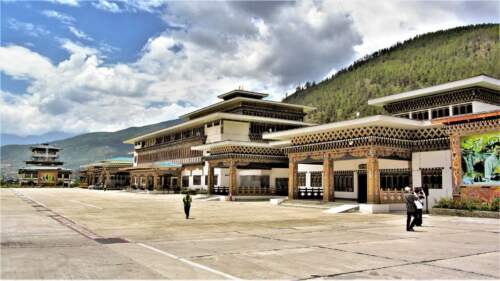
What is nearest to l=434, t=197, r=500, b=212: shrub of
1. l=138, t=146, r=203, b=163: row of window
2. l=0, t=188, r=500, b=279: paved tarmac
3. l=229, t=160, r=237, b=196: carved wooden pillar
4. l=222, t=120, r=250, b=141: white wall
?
l=0, t=188, r=500, b=279: paved tarmac

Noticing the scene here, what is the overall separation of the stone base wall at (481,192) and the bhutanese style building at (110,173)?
62.2 meters

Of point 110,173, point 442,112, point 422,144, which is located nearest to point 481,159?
point 422,144

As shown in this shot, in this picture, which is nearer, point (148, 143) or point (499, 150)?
point (499, 150)

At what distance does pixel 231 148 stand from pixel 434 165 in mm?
18724

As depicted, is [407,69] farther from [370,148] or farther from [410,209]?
[410,209]

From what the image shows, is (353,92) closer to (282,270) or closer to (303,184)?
(303,184)

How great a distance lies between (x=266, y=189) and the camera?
41.7 meters

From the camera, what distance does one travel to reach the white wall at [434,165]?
2490 cm

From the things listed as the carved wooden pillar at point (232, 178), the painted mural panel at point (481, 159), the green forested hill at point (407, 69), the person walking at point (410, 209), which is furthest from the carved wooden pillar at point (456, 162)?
the green forested hill at point (407, 69)

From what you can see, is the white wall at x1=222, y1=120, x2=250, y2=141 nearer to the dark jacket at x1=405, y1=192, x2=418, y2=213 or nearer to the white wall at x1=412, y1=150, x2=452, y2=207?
the white wall at x1=412, y1=150, x2=452, y2=207

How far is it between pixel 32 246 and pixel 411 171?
23450 millimetres

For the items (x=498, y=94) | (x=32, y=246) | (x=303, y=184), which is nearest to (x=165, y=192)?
(x=303, y=184)

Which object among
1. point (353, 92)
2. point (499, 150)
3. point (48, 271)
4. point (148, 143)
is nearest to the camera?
point (48, 271)

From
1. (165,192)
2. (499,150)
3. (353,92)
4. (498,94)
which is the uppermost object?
(353,92)
